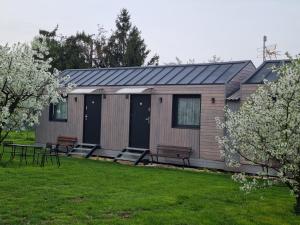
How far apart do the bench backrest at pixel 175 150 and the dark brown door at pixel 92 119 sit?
342 cm

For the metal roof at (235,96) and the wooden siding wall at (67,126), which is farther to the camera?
the wooden siding wall at (67,126)

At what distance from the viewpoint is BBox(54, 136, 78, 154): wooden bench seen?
19.4 meters

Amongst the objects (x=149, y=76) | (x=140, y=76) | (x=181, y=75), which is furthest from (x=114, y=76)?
(x=181, y=75)

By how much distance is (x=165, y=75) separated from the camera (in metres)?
17.9

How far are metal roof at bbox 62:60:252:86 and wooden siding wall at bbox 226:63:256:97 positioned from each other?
12 centimetres

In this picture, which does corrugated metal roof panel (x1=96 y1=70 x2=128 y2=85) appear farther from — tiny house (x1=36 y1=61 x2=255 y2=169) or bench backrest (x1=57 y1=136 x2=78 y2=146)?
bench backrest (x1=57 y1=136 x2=78 y2=146)

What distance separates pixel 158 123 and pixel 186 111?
3.96 ft

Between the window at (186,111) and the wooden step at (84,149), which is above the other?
the window at (186,111)

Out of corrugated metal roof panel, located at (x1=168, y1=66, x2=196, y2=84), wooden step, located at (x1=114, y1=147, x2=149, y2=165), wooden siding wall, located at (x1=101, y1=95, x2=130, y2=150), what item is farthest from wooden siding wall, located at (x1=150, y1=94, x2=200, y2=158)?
wooden siding wall, located at (x1=101, y1=95, x2=130, y2=150)

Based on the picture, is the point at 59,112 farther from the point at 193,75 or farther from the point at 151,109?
the point at 193,75

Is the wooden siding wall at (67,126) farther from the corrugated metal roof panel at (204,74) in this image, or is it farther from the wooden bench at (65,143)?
the corrugated metal roof panel at (204,74)

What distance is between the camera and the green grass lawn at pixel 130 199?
25.1 feet

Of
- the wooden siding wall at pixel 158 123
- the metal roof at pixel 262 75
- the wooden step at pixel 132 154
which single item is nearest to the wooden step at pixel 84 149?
the wooden siding wall at pixel 158 123

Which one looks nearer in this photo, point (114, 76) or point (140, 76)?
point (140, 76)
